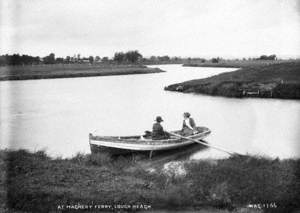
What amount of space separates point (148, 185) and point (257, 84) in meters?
35.2

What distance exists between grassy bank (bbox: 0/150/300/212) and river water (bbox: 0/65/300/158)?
20.5 feet

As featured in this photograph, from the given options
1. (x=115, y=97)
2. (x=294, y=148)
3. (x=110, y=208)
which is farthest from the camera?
(x=115, y=97)

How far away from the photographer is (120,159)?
1655 cm

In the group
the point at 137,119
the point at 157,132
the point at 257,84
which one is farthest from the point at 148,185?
the point at 257,84

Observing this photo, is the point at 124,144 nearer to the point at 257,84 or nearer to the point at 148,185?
the point at 148,185

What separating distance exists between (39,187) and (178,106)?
1066 inches

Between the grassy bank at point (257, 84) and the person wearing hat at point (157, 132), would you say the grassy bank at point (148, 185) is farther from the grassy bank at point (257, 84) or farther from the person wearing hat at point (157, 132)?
the grassy bank at point (257, 84)

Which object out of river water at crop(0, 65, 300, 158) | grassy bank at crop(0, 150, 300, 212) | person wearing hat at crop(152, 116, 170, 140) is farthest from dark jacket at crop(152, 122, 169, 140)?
grassy bank at crop(0, 150, 300, 212)

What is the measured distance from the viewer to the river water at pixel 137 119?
2216 centimetres

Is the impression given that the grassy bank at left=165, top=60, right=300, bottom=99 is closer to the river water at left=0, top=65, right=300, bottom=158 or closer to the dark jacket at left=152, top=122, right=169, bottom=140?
the river water at left=0, top=65, right=300, bottom=158

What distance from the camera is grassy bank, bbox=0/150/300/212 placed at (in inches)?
391

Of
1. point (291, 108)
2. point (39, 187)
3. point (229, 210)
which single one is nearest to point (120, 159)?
point (39, 187)

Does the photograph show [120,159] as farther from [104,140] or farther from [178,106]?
[178,106]

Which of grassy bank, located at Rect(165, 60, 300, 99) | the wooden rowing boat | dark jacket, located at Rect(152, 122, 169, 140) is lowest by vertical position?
the wooden rowing boat
